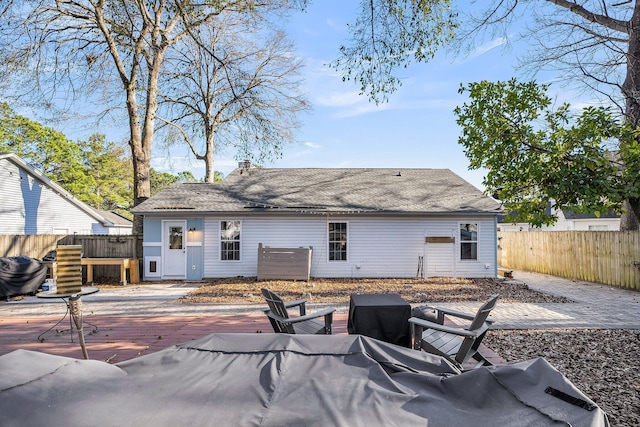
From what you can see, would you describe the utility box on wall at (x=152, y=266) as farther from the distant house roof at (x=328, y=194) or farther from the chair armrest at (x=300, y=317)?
the chair armrest at (x=300, y=317)

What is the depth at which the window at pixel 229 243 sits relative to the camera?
13.4 meters

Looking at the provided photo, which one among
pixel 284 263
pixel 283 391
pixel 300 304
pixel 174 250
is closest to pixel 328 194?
pixel 284 263

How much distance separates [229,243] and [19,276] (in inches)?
241

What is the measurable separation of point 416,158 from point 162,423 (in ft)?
60.4

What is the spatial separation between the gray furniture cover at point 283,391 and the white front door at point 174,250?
11.1m

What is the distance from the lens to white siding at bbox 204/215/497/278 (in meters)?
13.3

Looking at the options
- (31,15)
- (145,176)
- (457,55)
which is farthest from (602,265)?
(31,15)

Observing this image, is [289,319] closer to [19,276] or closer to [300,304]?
[300,304]

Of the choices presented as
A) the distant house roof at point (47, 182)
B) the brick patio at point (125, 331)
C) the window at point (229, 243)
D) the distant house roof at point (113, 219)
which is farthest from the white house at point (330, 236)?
the distant house roof at point (113, 219)

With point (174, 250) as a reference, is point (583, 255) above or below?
below

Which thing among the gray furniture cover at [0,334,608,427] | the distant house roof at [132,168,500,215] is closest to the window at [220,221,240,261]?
the distant house roof at [132,168,500,215]

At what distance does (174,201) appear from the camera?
13773 millimetres

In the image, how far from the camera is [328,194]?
48.7ft

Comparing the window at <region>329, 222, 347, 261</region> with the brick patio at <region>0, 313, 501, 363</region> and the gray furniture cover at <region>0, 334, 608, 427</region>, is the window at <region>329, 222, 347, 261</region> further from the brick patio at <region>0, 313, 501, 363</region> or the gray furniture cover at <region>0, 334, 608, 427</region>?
the gray furniture cover at <region>0, 334, 608, 427</region>
